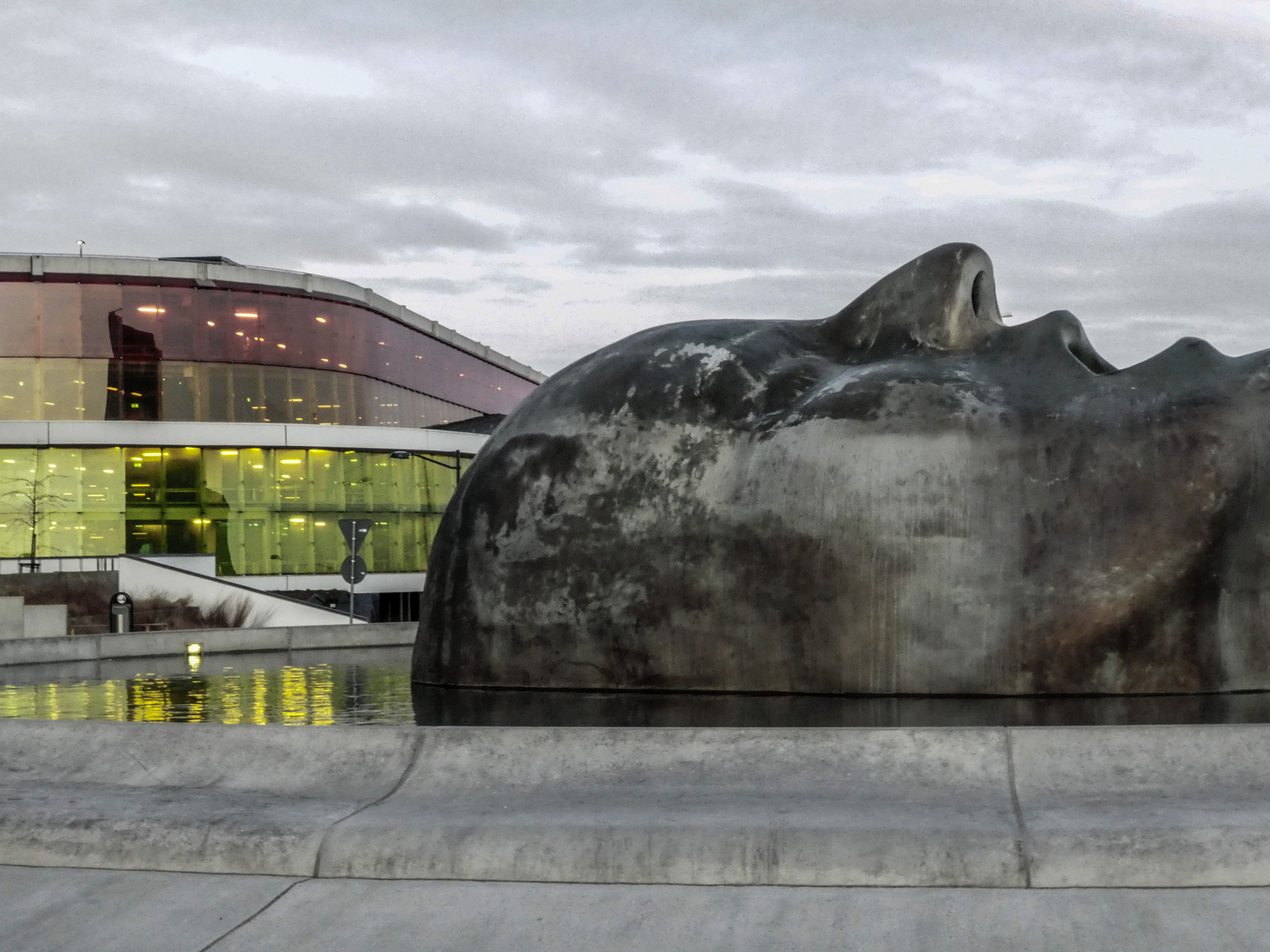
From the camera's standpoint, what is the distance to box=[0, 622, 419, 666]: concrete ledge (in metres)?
16.7

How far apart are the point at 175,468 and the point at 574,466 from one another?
3976 centimetres

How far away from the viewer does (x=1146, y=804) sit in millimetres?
5918

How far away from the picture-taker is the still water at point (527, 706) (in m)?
7.41

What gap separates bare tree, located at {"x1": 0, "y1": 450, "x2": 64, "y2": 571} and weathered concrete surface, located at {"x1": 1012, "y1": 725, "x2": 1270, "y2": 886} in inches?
1695

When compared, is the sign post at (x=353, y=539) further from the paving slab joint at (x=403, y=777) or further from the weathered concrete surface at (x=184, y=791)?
the paving slab joint at (x=403, y=777)

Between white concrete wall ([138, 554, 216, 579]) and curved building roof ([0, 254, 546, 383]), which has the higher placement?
curved building roof ([0, 254, 546, 383])

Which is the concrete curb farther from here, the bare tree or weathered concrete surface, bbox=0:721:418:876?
the bare tree

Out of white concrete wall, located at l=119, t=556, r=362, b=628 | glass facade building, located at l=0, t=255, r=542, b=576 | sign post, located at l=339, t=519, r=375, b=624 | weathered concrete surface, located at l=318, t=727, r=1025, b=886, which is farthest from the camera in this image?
glass facade building, located at l=0, t=255, r=542, b=576

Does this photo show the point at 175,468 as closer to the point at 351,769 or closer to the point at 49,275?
the point at 49,275

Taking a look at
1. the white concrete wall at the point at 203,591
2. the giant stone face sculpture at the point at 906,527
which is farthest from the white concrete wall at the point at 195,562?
the giant stone face sculpture at the point at 906,527

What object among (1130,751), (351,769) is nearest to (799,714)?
(1130,751)

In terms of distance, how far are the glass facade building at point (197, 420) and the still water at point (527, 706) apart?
3393 cm

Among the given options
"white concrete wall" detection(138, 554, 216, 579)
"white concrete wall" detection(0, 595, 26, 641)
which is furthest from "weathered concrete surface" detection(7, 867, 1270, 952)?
"white concrete wall" detection(138, 554, 216, 579)

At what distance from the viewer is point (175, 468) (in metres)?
45.7
